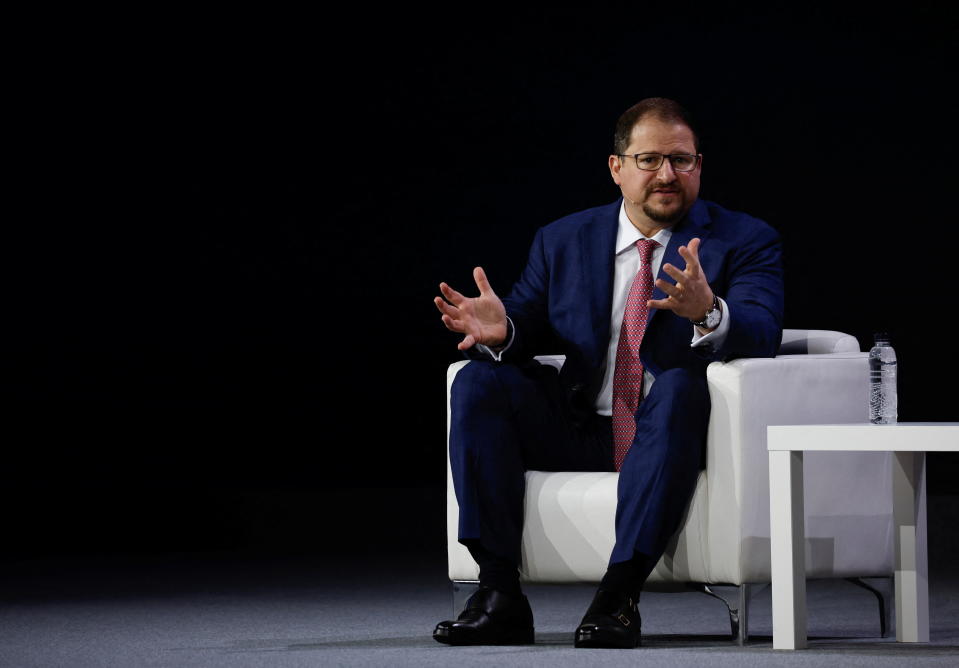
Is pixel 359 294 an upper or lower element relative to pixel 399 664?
upper

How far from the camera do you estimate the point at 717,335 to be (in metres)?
2.76

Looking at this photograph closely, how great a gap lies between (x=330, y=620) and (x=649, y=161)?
1145 mm

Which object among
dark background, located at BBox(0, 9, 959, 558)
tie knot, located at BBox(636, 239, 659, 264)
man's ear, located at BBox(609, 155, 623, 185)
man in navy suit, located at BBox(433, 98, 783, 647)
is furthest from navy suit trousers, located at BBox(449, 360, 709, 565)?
dark background, located at BBox(0, 9, 959, 558)

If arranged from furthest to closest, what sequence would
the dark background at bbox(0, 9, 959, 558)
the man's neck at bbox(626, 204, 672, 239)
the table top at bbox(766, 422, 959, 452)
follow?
1. the dark background at bbox(0, 9, 959, 558)
2. the man's neck at bbox(626, 204, 672, 239)
3. the table top at bbox(766, 422, 959, 452)

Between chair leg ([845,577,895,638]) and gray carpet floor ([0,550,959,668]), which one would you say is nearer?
gray carpet floor ([0,550,959,668])

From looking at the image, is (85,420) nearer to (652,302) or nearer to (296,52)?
(296,52)

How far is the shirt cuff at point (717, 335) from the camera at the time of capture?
2756 mm

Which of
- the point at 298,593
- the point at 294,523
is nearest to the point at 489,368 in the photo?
the point at 298,593

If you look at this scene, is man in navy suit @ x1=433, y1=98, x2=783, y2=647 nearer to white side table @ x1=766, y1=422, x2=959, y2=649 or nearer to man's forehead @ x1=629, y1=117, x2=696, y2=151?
man's forehead @ x1=629, y1=117, x2=696, y2=151

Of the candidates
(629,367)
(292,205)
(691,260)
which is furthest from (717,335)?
(292,205)

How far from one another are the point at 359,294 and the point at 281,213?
41cm

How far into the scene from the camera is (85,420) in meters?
5.62

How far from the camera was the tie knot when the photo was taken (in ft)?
10.1

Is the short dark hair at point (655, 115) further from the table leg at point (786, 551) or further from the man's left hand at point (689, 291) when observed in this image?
the table leg at point (786, 551)
